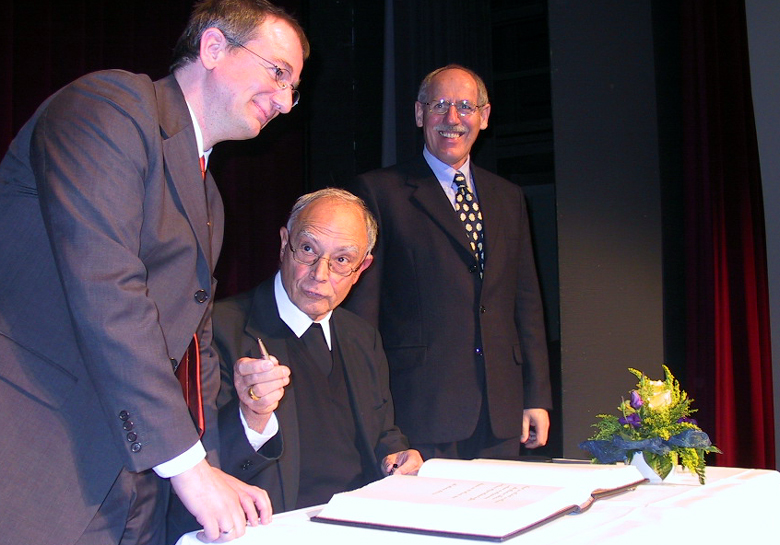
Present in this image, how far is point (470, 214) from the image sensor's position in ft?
9.14

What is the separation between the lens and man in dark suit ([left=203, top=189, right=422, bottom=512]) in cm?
183

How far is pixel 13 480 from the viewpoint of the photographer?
1.14m

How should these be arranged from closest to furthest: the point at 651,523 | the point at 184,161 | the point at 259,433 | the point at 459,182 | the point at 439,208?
the point at 651,523 < the point at 184,161 < the point at 259,433 < the point at 439,208 < the point at 459,182

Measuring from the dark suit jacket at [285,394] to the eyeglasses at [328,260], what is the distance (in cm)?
10

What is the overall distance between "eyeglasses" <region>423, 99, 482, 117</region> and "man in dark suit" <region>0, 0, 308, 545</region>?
1.53 meters

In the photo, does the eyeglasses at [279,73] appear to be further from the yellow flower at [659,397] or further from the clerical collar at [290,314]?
the yellow flower at [659,397]

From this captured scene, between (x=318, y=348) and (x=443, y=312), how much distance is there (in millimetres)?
657

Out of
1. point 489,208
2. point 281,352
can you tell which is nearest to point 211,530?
point 281,352

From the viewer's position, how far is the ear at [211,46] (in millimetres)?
1500

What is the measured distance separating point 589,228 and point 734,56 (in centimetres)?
119

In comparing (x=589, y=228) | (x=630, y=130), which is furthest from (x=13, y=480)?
(x=630, y=130)

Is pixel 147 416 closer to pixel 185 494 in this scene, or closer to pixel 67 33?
pixel 185 494

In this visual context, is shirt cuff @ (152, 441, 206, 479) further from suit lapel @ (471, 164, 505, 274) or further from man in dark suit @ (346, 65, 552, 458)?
suit lapel @ (471, 164, 505, 274)

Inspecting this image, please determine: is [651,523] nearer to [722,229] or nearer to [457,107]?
[457,107]
